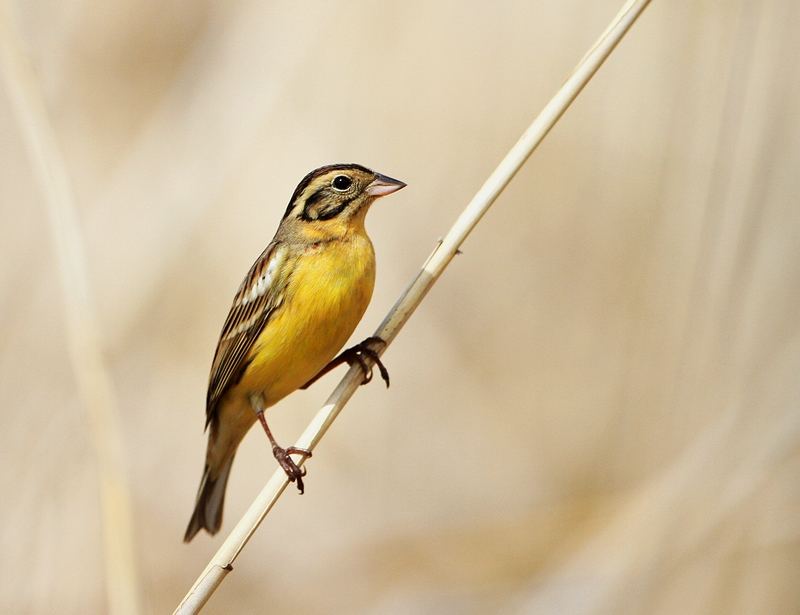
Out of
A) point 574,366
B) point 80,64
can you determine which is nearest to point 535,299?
point 574,366

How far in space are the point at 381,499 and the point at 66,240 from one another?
2870mm

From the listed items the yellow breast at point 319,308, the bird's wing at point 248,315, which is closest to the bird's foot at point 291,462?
the yellow breast at point 319,308

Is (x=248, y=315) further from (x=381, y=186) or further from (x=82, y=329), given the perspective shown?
(x=82, y=329)

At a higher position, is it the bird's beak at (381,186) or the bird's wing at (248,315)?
the bird's beak at (381,186)

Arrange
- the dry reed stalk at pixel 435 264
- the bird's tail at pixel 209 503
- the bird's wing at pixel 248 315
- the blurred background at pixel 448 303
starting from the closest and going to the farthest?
the dry reed stalk at pixel 435 264, the bird's wing at pixel 248 315, the blurred background at pixel 448 303, the bird's tail at pixel 209 503

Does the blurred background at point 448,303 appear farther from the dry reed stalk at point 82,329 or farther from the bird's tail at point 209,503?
the dry reed stalk at point 82,329

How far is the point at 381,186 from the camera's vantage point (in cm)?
397

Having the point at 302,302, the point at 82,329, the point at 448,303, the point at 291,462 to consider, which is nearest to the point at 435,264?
the point at 302,302

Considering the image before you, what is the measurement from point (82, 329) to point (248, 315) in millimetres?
1018

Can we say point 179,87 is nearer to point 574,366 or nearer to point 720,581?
point 574,366

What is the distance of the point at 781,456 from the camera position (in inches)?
159

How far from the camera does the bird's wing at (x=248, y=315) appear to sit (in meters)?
4.13

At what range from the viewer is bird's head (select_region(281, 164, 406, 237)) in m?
4.02

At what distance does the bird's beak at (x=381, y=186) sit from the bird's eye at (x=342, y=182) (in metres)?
0.08
